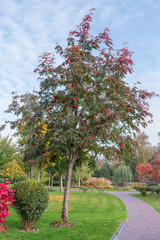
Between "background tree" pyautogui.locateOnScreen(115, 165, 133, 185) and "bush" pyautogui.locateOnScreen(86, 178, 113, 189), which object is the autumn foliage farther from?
"background tree" pyautogui.locateOnScreen(115, 165, 133, 185)

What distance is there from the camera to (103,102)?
8.93m

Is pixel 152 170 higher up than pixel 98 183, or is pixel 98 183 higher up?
pixel 152 170

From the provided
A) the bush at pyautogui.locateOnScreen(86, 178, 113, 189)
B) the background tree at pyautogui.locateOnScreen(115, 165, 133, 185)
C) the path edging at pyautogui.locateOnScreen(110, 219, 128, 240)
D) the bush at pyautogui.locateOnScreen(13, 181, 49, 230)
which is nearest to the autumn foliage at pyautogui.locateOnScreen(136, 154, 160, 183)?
the bush at pyautogui.locateOnScreen(86, 178, 113, 189)

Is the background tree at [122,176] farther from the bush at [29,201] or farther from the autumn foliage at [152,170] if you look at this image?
the bush at [29,201]

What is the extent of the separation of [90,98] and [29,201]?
446 centimetres

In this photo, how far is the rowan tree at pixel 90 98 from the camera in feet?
28.8

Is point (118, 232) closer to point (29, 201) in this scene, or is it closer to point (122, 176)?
point (29, 201)

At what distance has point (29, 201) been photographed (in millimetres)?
7996

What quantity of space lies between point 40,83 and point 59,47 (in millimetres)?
1867

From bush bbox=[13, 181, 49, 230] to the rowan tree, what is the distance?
169cm

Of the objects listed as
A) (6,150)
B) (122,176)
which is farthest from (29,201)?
(122,176)

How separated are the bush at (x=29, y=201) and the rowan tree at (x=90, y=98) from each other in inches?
66.5

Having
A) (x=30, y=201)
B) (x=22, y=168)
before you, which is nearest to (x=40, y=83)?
(x=30, y=201)

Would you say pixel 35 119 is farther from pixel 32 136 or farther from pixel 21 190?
pixel 21 190
